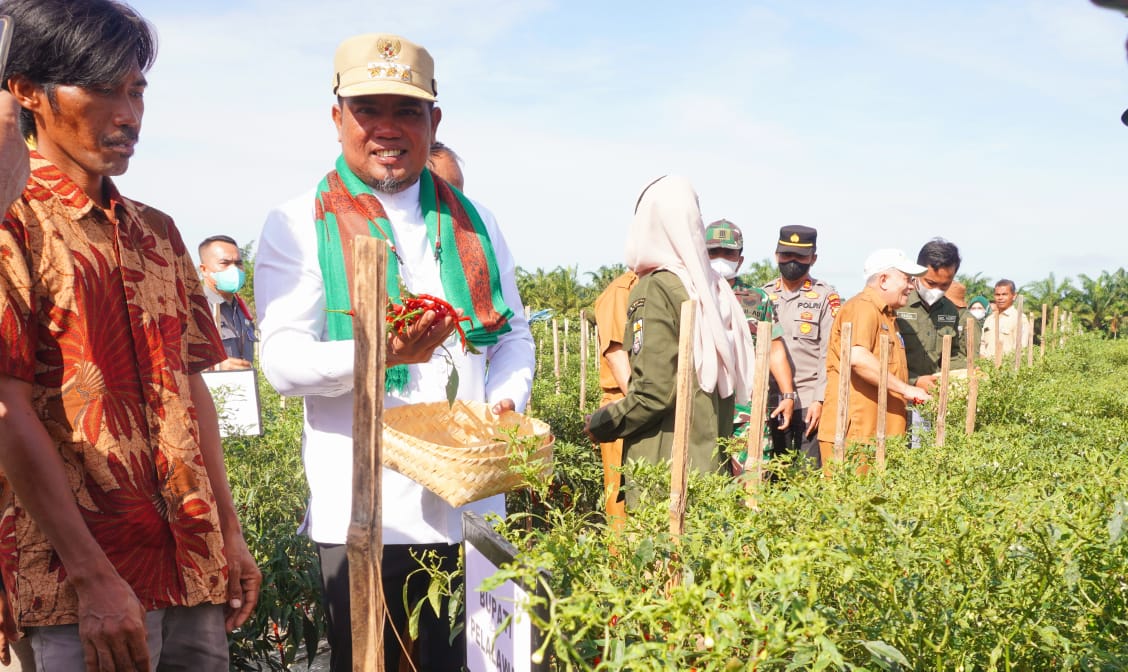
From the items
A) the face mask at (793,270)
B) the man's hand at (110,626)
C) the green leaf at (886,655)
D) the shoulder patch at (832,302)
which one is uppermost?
the face mask at (793,270)

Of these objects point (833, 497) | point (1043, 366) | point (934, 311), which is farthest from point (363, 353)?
point (1043, 366)

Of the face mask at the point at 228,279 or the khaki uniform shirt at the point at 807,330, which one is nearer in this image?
the khaki uniform shirt at the point at 807,330

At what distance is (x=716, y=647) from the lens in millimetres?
1119

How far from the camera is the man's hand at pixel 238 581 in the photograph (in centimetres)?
186

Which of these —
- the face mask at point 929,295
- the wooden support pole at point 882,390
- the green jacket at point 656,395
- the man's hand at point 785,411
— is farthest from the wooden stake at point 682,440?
the face mask at point 929,295

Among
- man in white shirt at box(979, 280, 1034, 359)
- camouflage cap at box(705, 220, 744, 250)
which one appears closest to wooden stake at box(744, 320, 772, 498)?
camouflage cap at box(705, 220, 744, 250)

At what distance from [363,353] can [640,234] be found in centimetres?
204

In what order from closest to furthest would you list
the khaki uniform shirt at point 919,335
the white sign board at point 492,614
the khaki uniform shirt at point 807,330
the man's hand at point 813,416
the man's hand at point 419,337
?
the white sign board at point 492,614, the man's hand at point 419,337, the man's hand at point 813,416, the khaki uniform shirt at point 807,330, the khaki uniform shirt at point 919,335

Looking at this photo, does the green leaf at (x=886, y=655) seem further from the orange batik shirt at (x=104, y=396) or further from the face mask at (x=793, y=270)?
the face mask at (x=793, y=270)

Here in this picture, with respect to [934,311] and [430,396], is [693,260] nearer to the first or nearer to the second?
[430,396]

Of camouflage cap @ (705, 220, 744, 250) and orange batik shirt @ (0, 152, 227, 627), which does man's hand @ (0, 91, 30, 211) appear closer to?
orange batik shirt @ (0, 152, 227, 627)

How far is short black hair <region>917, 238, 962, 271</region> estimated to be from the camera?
6.61m

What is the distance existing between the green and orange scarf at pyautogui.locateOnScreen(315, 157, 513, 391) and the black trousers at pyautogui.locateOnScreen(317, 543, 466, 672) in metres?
0.41

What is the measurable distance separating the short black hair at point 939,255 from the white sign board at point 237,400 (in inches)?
191
